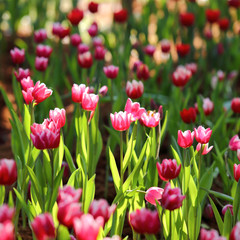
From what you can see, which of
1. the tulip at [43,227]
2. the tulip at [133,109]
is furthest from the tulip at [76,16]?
the tulip at [43,227]

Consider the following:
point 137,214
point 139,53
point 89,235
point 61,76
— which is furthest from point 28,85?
point 139,53

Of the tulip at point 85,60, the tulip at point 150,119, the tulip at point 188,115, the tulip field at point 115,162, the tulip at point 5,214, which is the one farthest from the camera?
the tulip at point 85,60

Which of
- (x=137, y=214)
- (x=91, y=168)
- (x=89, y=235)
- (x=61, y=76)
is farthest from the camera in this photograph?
(x=61, y=76)

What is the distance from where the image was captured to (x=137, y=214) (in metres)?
1.11

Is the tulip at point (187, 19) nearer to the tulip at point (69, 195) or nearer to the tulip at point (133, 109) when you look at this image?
the tulip at point (133, 109)

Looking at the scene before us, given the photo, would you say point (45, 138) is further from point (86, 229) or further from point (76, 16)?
point (76, 16)

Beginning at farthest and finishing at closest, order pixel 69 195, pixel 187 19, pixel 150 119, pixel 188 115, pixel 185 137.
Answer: pixel 187 19 → pixel 188 115 → pixel 150 119 → pixel 185 137 → pixel 69 195

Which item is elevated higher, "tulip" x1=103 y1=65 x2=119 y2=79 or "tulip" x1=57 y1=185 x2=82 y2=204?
"tulip" x1=57 y1=185 x2=82 y2=204

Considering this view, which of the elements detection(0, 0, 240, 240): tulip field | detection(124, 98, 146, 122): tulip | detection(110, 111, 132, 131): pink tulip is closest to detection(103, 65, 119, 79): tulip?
detection(0, 0, 240, 240): tulip field

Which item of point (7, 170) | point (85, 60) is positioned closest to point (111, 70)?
point (85, 60)

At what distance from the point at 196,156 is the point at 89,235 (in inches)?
32.7

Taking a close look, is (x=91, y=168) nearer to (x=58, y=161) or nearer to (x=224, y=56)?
(x=58, y=161)

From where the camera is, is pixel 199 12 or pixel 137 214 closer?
pixel 137 214

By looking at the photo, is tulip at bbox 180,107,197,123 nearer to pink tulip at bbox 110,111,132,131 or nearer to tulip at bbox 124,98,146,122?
tulip at bbox 124,98,146,122
